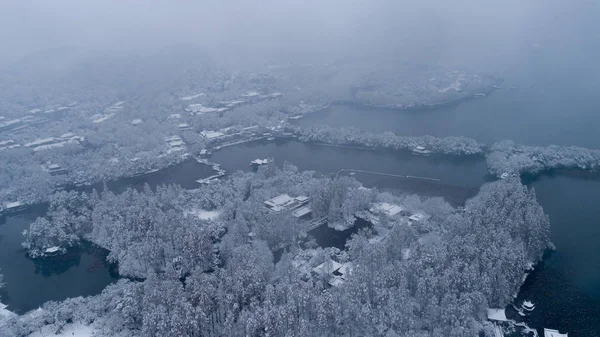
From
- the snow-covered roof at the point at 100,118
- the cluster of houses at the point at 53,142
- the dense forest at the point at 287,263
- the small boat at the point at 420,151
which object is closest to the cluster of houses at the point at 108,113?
the snow-covered roof at the point at 100,118

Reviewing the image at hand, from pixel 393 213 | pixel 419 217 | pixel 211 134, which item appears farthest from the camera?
pixel 211 134

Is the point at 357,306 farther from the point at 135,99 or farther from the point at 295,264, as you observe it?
the point at 135,99

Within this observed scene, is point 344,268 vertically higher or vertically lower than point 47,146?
higher

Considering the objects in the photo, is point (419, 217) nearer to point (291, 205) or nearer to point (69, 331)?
point (291, 205)

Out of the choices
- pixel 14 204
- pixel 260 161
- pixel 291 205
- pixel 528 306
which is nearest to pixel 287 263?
pixel 291 205

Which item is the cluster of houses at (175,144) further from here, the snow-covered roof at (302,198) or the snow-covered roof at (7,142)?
the snow-covered roof at (7,142)

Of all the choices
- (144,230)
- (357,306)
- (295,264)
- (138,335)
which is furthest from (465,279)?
(144,230)

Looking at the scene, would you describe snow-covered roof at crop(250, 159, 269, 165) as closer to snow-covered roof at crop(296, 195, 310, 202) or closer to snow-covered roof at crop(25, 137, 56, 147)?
snow-covered roof at crop(296, 195, 310, 202)
